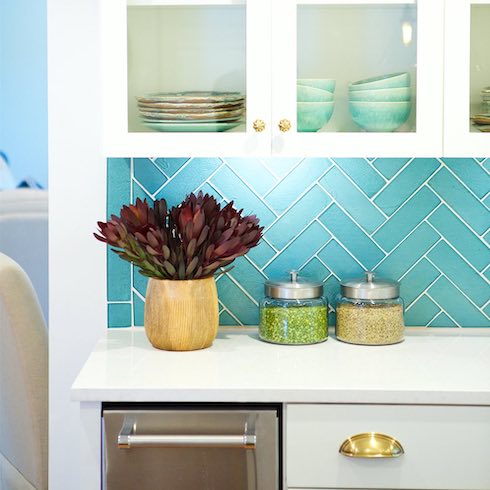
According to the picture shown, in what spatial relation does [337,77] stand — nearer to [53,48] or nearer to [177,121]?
[177,121]

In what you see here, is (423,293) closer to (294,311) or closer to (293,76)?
(294,311)

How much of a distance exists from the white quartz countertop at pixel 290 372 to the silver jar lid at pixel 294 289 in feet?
0.45

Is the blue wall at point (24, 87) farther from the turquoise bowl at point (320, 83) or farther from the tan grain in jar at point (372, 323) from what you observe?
the tan grain in jar at point (372, 323)

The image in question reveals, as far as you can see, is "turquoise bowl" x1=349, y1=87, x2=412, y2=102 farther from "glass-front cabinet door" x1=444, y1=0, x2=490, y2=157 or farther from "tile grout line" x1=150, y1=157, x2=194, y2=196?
"tile grout line" x1=150, y1=157, x2=194, y2=196

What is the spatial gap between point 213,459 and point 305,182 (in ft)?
2.92

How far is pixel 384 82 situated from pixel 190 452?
3.23ft

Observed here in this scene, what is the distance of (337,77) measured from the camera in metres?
2.09

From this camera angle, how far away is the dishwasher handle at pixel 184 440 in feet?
5.94

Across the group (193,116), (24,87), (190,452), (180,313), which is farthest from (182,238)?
(24,87)

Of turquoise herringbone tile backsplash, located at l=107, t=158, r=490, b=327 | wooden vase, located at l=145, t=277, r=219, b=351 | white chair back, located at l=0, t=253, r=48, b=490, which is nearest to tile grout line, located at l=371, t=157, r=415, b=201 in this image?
turquoise herringbone tile backsplash, located at l=107, t=158, r=490, b=327

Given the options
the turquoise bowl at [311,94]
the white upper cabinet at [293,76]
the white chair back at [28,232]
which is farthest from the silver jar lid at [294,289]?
the white chair back at [28,232]

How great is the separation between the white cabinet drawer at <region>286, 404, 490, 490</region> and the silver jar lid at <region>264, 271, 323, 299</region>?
411mm

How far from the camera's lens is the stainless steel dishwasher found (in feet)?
5.99

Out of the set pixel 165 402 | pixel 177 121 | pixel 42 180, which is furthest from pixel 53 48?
pixel 165 402
